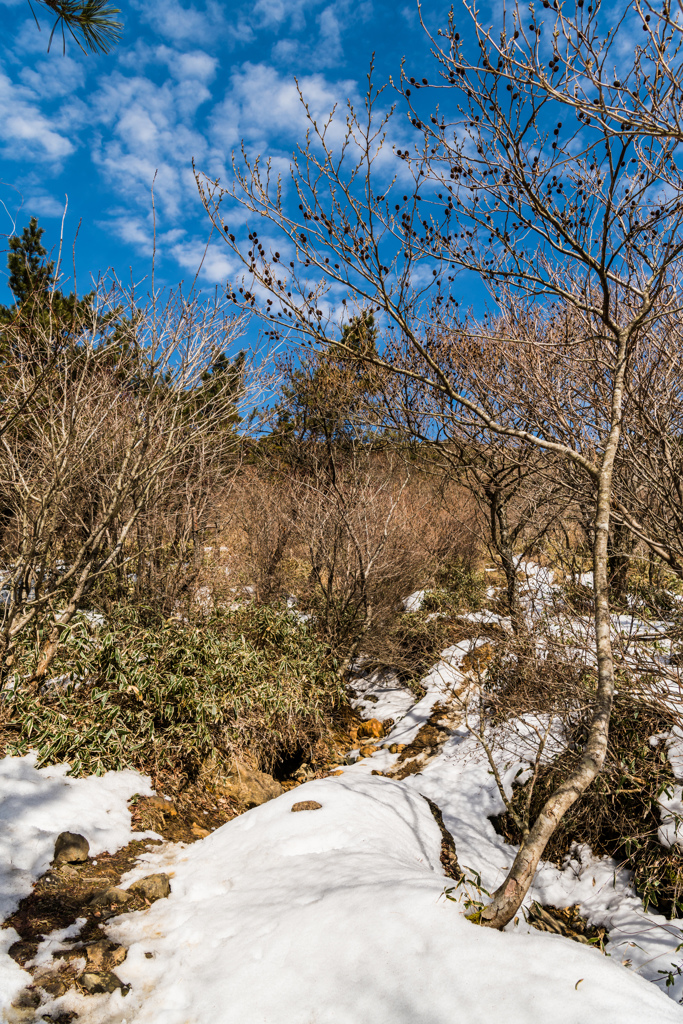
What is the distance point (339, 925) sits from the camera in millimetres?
2307

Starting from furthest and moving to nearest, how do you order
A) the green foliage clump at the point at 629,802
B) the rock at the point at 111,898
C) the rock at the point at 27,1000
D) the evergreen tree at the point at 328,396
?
the evergreen tree at the point at 328,396 → the green foliage clump at the point at 629,802 → the rock at the point at 111,898 → the rock at the point at 27,1000

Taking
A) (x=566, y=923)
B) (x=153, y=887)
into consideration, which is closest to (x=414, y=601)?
(x=566, y=923)

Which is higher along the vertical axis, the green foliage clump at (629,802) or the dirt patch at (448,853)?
the green foliage clump at (629,802)

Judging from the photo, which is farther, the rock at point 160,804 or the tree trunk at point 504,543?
the tree trunk at point 504,543

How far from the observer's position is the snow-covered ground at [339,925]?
1.88 meters

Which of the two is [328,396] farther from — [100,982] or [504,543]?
[100,982]

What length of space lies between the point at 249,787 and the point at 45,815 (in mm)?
2054

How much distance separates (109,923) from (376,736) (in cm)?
461

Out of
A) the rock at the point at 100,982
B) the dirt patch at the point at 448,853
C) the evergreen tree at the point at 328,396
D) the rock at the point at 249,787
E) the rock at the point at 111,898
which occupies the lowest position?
the rock at the point at 249,787

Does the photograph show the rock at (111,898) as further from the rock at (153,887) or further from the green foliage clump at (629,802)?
the green foliage clump at (629,802)

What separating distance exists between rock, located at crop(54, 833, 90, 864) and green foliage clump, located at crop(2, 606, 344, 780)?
695mm

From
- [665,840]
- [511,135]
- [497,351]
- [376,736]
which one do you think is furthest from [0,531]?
[665,840]

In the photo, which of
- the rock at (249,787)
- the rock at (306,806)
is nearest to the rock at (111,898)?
the rock at (306,806)

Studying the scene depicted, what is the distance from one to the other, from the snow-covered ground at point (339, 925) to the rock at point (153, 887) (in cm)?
6
